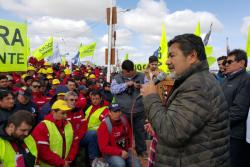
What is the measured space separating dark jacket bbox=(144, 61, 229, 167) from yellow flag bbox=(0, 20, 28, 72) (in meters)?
4.03

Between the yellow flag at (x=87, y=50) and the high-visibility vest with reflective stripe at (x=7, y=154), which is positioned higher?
the yellow flag at (x=87, y=50)

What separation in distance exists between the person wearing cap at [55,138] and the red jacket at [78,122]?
599 mm

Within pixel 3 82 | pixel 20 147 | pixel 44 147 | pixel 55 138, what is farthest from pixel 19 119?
pixel 3 82

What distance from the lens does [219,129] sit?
2.11 meters

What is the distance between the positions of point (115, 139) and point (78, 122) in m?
0.69

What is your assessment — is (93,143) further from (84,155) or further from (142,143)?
(142,143)

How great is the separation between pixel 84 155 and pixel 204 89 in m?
3.80

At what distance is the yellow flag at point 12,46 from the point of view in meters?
5.55

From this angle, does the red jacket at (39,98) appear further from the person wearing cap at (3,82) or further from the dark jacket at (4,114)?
the dark jacket at (4,114)

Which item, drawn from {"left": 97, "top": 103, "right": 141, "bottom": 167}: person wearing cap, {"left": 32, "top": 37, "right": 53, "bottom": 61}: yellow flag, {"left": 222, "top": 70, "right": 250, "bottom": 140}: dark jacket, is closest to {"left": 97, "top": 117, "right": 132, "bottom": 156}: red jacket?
{"left": 97, "top": 103, "right": 141, "bottom": 167}: person wearing cap

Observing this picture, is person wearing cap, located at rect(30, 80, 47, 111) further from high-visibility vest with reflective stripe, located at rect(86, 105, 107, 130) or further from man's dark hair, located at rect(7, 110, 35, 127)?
man's dark hair, located at rect(7, 110, 35, 127)

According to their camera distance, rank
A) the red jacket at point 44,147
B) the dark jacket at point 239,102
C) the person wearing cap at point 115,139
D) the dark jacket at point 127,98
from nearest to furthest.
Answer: the dark jacket at point 239,102
the red jacket at point 44,147
the person wearing cap at point 115,139
the dark jacket at point 127,98

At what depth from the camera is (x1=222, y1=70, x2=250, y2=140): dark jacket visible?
389 cm

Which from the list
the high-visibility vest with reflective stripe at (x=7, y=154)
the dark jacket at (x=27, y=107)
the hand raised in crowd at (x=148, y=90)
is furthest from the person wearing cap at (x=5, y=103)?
the hand raised in crowd at (x=148, y=90)
